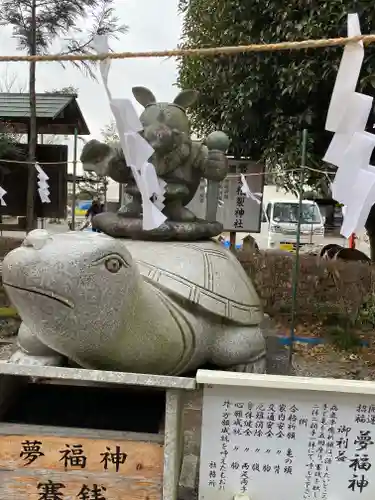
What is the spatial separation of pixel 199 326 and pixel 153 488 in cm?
Result: 76

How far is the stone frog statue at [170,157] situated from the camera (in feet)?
9.41

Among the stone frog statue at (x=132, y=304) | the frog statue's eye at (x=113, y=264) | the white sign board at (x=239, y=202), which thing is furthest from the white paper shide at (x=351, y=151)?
the white sign board at (x=239, y=202)

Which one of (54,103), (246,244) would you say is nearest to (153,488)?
(246,244)

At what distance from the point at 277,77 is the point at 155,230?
3802 millimetres

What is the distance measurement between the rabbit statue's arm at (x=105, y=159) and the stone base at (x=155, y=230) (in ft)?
0.82

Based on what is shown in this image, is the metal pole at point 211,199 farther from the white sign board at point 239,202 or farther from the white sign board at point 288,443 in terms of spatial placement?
the white sign board at point 239,202

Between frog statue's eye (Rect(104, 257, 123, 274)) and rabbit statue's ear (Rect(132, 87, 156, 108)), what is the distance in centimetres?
130

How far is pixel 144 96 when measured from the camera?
3043 mm

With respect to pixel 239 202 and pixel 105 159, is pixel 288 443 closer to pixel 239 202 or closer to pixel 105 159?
pixel 105 159

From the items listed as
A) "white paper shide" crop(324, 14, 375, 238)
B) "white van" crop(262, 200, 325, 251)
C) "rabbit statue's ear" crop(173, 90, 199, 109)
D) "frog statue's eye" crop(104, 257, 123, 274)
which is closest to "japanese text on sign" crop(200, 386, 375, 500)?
"frog statue's eye" crop(104, 257, 123, 274)

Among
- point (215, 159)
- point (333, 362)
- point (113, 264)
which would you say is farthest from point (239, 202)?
point (113, 264)

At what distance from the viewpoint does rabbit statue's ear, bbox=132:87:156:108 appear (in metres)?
3.03

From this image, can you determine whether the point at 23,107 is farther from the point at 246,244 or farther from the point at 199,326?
the point at 199,326

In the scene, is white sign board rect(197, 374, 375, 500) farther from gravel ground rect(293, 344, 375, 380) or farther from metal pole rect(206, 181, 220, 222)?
gravel ground rect(293, 344, 375, 380)
